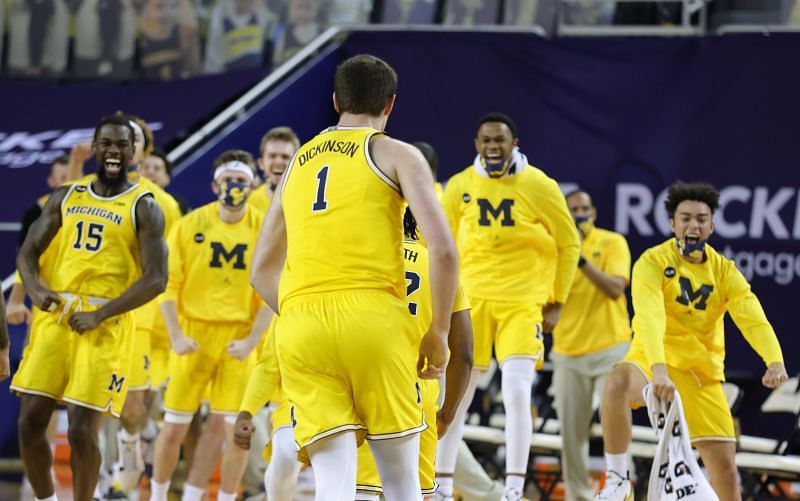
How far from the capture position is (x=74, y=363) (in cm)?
669

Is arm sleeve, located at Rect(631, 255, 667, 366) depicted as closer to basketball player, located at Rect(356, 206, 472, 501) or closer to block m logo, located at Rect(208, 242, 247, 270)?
basketball player, located at Rect(356, 206, 472, 501)

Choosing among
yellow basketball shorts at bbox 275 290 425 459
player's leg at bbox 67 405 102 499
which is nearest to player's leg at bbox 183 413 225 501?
player's leg at bbox 67 405 102 499

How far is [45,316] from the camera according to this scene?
22.2 ft

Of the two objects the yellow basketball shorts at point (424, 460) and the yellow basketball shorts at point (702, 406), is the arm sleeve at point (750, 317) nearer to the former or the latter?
the yellow basketball shorts at point (702, 406)

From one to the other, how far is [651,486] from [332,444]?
106 inches

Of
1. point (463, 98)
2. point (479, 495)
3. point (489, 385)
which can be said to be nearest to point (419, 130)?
point (463, 98)

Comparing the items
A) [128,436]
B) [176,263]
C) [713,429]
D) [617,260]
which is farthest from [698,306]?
[128,436]

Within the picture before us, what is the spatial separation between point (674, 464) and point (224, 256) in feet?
10.3

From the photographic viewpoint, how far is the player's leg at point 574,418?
9.05m

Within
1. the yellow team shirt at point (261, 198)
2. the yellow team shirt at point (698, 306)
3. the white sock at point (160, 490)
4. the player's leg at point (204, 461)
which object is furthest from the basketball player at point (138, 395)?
the yellow team shirt at point (698, 306)

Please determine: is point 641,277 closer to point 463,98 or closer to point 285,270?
point 285,270

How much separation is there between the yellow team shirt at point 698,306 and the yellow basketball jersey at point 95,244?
2.71 meters

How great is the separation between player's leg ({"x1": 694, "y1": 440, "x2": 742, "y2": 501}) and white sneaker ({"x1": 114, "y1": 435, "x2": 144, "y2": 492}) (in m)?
3.72

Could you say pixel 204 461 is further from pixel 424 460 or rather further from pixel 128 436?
pixel 424 460
